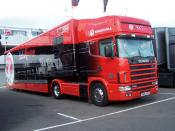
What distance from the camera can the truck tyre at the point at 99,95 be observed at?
1327 centimetres

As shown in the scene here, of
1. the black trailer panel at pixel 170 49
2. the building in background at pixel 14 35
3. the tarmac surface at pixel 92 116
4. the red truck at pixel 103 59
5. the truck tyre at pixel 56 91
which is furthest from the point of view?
the building in background at pixel 14 35

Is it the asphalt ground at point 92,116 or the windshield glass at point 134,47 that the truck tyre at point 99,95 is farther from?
the windshield glass at point 134,47

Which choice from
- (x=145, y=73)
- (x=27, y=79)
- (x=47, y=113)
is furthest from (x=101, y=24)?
(x=27, y=79)

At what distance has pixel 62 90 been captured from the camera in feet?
53.0

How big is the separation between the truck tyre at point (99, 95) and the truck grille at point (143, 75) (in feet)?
3.92

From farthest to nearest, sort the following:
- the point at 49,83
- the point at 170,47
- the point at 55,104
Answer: the point at 170,47
the point at 49,83
the point at 55,104

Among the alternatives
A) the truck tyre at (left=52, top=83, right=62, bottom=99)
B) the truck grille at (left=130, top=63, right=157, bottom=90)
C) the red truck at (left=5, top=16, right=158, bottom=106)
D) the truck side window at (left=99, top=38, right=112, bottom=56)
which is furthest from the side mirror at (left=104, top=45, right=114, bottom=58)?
the truck tyre at (left=52, top=83, right=62, bottom=99)

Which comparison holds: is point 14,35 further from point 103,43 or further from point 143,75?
point 143,75

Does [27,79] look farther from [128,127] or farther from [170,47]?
[128,127]

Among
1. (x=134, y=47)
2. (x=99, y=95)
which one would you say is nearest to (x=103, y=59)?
(x=134, y=47)

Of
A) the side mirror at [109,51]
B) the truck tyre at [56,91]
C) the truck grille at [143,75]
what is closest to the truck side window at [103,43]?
the side mirror at [109,51]

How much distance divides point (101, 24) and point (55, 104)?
13.7 feet

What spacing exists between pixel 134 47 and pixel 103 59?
4.08 ft

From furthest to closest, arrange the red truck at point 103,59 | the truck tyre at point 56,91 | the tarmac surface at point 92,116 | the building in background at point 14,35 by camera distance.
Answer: the building in background at point 14,35, the truck tyre at point 56,91, the red truck at point 103,59, the tarmac surface at point 92,116
